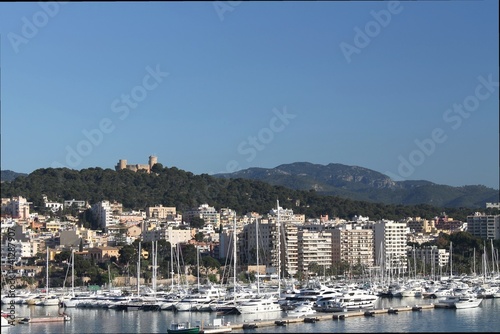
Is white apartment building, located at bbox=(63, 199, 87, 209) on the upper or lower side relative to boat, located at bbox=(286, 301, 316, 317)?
upper

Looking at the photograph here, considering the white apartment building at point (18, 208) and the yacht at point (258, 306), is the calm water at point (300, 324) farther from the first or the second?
the white apartment building at point (18, 208)

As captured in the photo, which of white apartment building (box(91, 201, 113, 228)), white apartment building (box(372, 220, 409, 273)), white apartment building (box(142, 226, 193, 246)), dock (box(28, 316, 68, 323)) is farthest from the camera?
white apartment building (box(91, 201, 113, 228))

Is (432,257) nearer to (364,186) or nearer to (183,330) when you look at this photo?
(183,330)

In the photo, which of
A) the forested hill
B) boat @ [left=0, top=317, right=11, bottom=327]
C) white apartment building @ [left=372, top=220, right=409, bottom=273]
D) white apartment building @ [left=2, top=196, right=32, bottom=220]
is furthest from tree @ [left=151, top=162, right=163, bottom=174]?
boat @ [left=0, top=317, right=11, bottom=327]

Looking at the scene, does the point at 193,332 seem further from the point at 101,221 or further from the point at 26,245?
the point at 101,221

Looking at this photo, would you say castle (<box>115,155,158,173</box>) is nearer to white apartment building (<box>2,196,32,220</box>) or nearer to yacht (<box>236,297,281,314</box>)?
white apartment building (<box>2,196,32,220</box>)

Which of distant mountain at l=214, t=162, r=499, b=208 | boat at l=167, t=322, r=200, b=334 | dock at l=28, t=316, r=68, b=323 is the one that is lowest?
dock at l=28, t=316, r=68, b=323
